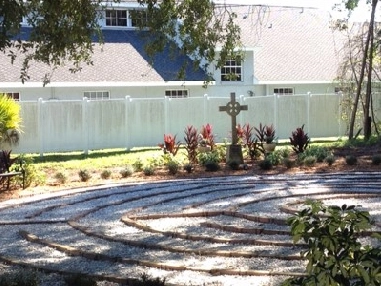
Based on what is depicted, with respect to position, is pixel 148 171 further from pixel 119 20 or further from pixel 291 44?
pixel 291 44

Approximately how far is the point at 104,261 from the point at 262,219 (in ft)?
10.4

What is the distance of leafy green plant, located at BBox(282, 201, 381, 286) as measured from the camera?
15.2 feet

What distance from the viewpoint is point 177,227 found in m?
11.0

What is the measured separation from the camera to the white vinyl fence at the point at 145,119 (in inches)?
945

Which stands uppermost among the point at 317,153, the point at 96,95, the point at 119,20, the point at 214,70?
the point at 119,20

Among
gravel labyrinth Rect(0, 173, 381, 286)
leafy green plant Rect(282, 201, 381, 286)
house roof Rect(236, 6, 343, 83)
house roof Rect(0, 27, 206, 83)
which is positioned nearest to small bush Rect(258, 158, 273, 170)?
gravel labyrinth Rect(0, 173, 381, 286)

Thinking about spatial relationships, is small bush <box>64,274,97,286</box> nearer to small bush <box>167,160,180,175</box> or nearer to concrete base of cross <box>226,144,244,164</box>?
small bush <box>167,160,180,175</box>

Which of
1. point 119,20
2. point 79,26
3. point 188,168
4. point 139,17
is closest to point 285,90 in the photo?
point 119,20

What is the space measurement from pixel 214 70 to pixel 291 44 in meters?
→ 8.49

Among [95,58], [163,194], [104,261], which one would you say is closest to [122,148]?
[95,58]

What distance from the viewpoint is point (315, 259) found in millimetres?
4750

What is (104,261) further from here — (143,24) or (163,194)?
(163,194)

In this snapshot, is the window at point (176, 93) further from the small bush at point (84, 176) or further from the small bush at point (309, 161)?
the small bush at point (84, 176)

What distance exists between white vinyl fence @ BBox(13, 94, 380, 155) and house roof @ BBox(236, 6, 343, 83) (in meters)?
3.05
